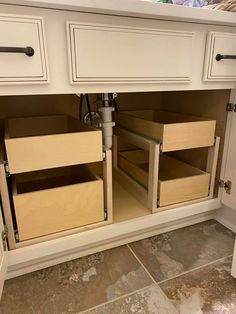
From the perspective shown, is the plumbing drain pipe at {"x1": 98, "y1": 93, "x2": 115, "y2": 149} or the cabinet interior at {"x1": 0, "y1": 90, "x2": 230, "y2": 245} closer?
the plumbing drain pipe at {"x1": 98, "y1": 93, "x2": 115, "y2": 149}

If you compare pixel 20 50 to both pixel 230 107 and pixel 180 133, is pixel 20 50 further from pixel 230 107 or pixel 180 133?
pixel 230 107

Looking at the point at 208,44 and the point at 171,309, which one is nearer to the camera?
the point at 171,309

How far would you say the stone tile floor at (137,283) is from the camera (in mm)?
667

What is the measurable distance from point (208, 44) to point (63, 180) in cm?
84

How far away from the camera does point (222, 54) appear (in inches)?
31.5

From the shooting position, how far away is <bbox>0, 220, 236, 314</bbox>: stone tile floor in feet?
2.19

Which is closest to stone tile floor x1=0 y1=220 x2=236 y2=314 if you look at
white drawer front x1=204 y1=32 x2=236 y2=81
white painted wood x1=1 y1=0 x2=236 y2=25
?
white drawer front x1=204 y1=32 x2=236 y2=81

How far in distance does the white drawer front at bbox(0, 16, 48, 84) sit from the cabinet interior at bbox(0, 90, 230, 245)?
536 mm

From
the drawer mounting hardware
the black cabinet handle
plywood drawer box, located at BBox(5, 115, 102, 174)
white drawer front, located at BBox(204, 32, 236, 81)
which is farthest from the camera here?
the drawer mounting hardware

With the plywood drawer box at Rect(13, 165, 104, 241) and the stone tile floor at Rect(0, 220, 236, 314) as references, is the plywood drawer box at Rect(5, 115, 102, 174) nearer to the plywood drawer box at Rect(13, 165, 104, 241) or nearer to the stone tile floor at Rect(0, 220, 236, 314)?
the plywood drawer box at Rect(13, 165, 104, 241)

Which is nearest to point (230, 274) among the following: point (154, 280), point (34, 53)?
point (154, 280)

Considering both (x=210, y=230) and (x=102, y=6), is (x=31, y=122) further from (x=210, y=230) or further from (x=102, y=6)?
(x=210, y=230)

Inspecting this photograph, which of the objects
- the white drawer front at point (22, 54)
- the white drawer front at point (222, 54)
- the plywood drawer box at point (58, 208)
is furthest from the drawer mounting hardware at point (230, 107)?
the white drawer front at point (22, 54)

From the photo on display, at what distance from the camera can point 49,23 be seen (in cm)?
58
